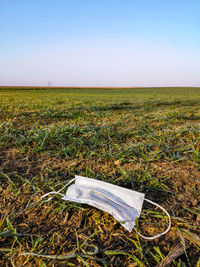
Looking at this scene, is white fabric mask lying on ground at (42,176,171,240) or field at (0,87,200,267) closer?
field at (0,87,200,267)

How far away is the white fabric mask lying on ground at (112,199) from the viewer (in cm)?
118

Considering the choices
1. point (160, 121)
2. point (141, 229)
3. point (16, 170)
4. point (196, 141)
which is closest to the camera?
point (141, 229)

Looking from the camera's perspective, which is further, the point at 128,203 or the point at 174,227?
the point at 128,203

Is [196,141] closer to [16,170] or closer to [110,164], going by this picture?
[110,164]

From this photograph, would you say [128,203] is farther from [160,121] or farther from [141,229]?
[160,121]

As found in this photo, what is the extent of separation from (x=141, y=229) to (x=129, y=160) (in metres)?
0.98

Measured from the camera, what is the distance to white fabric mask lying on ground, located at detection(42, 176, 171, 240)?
118cm

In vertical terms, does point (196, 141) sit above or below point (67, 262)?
above

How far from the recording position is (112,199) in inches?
50.8

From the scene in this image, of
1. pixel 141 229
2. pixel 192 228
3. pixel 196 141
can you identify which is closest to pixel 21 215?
pixel 141 229

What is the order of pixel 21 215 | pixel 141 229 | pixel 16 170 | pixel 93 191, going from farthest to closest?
pixel 16 170
pixel 93 191
pixel 21 215
pixel 141 229

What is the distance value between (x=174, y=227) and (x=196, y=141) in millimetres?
1894

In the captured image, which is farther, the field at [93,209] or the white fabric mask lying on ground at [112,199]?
the white fabric mask lying on ground at [112,199]

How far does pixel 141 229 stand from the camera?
3.64 feet
